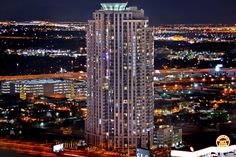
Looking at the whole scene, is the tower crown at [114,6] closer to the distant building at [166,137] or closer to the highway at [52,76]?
the distant building at [166,137]

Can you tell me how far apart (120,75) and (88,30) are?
3.18 feet

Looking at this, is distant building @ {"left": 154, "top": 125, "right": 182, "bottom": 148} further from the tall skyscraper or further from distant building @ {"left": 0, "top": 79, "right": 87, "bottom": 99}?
distant building @ {"left": 0, "top": 79, "right": 87, "bottom": 99}

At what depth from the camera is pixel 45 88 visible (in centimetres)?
1427

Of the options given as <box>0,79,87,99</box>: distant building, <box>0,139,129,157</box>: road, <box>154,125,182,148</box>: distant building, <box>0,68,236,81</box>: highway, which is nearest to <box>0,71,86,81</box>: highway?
<box>0,68,236,81</box>: highway

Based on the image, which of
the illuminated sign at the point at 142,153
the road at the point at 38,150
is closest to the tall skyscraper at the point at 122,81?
the road at the point at 38,150

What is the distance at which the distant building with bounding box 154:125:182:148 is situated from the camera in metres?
9.56

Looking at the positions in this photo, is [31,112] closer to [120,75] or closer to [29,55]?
[120,75]

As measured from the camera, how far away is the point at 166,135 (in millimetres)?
9617

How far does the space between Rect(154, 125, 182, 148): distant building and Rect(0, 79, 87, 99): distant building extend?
4539 mm

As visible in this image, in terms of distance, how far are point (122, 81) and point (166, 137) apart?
1.08 m

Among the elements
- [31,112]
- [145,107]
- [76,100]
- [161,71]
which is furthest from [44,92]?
[145,107]

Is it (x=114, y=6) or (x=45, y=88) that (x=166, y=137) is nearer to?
(x=114, y=6)

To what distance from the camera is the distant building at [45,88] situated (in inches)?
554

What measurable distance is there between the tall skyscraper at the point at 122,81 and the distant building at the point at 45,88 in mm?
4359
